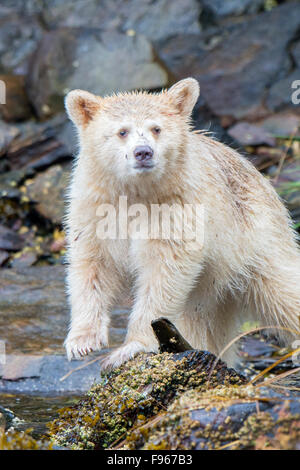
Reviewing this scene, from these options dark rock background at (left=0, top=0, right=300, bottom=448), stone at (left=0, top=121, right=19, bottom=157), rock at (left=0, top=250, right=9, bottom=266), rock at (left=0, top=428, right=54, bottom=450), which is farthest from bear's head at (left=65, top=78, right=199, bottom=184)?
stone at (left=0, top=121, right=19, bottom=157)

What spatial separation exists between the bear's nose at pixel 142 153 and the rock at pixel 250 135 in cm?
666

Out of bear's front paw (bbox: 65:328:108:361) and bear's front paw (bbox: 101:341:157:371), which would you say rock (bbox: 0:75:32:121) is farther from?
bear's front paw (bbox: 101:341:157:371)

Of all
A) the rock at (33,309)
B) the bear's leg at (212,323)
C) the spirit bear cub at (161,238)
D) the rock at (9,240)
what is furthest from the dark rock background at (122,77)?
the spirit bear cub at (161,238)

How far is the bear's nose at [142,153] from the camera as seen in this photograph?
4.97 m

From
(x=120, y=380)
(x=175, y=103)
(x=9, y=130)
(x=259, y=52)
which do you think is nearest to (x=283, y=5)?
(x=259, y=52)

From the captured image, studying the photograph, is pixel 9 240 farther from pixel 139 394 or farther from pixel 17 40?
pixel 139 394

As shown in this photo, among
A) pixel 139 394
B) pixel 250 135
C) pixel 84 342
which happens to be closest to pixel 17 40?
pixel 250 135

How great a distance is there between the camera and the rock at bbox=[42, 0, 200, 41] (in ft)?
44.3

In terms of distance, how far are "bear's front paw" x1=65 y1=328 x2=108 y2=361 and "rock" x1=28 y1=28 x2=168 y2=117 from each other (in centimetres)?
707

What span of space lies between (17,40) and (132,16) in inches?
95.4

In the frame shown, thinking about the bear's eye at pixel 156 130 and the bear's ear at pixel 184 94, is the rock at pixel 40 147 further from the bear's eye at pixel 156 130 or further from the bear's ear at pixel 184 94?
the bear's eye at pixel 156 130

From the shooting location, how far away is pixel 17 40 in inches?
546

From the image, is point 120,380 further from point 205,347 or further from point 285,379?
point 205,347

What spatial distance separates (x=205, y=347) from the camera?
21.6ft
